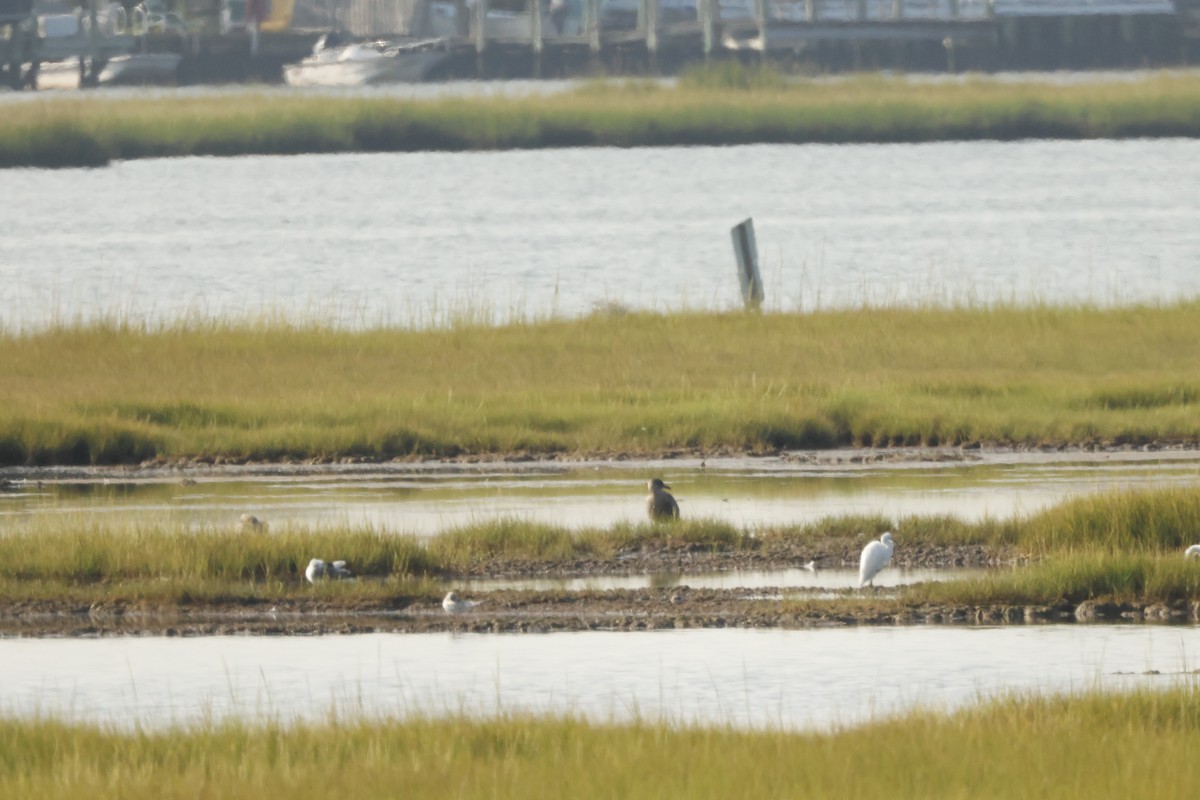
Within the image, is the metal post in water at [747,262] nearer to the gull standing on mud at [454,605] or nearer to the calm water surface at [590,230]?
the calm water surface at [590,230]

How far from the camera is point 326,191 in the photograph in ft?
238

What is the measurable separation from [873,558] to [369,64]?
308 ft

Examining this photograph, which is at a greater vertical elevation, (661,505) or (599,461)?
(661,505)

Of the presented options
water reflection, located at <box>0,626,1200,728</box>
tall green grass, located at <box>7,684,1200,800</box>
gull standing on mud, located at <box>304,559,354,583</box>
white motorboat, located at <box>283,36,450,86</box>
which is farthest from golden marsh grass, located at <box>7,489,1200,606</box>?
white motorboat, located at <box>283,36,450,86</box>

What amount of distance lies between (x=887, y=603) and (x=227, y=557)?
4100 mm

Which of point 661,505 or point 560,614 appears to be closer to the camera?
point 560,614

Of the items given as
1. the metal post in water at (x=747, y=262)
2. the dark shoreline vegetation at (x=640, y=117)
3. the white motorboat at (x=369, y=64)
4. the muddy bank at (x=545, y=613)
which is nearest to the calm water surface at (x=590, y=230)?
the metal post in water at (x=747, y=262)

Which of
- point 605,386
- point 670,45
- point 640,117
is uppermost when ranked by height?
point 670,45

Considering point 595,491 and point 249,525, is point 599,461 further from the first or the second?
point 249,525

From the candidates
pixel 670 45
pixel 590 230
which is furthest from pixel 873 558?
pixel 670 45

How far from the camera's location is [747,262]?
31234 mm

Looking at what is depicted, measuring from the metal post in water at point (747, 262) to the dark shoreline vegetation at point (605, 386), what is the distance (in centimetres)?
165

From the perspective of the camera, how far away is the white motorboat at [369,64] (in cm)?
10506

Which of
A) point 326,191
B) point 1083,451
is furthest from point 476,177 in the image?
point 1083,451
